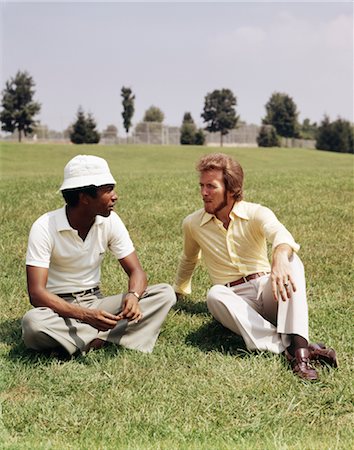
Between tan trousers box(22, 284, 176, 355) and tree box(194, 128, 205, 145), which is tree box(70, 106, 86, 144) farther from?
tan trousers box(22, 284, 176, 355)

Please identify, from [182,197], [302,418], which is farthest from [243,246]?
[182,197]

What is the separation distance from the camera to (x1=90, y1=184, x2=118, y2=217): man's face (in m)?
4.77

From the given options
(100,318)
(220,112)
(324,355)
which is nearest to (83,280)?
(100,318)

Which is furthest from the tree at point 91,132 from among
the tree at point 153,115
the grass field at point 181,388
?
the grass field at point 181,388

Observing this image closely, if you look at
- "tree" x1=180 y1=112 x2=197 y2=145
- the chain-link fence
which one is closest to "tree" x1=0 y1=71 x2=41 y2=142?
the chain-link fence

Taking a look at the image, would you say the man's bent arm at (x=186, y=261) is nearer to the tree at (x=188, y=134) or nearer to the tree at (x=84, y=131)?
the tree at (x=84, y=131)

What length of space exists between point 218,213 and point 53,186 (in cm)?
804

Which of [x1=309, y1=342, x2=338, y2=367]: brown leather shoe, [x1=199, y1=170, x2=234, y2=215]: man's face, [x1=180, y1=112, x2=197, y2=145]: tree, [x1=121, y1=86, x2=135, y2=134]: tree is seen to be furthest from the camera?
[x1=121, y1=86, x2=135, y2=134]: tree

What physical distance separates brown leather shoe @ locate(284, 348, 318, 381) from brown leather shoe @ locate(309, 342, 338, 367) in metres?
0.05

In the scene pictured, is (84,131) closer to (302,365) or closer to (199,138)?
(199,138)

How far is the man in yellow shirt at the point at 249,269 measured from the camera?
4.59 m

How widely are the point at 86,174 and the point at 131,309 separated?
3.43 feet

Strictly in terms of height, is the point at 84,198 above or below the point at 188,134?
below

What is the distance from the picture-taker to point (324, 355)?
4516mm
